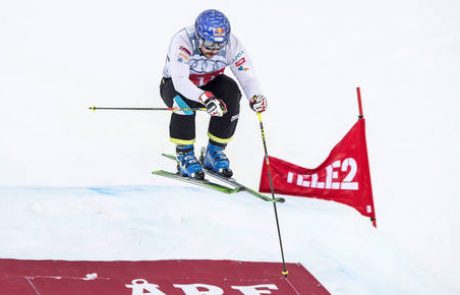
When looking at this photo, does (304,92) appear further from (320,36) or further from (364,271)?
(364,271)

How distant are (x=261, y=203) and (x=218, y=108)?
92cm

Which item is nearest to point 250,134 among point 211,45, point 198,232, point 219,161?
point 219,161

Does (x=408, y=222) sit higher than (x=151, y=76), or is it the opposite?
(x=151, y=76)

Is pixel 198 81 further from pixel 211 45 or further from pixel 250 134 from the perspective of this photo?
pixel 250 134

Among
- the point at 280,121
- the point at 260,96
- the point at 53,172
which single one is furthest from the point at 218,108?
the point at 280,121

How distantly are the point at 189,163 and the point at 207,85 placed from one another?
70 cm

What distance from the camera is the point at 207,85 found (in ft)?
20.1

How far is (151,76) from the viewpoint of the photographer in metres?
8.95

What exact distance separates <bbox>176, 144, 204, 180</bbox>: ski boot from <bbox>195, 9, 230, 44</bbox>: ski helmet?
3.65ft

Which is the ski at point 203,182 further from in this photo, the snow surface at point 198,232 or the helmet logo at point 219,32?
the helmet logo at point 219,32

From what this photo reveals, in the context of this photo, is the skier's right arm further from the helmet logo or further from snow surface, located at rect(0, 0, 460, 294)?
snow surface, located at rect(0, 0, 460, 294)

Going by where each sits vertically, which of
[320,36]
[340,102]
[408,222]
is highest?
[320,36]

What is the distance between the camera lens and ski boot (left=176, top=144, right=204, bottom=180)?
619 centimetres

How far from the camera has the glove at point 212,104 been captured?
18.3 ft
